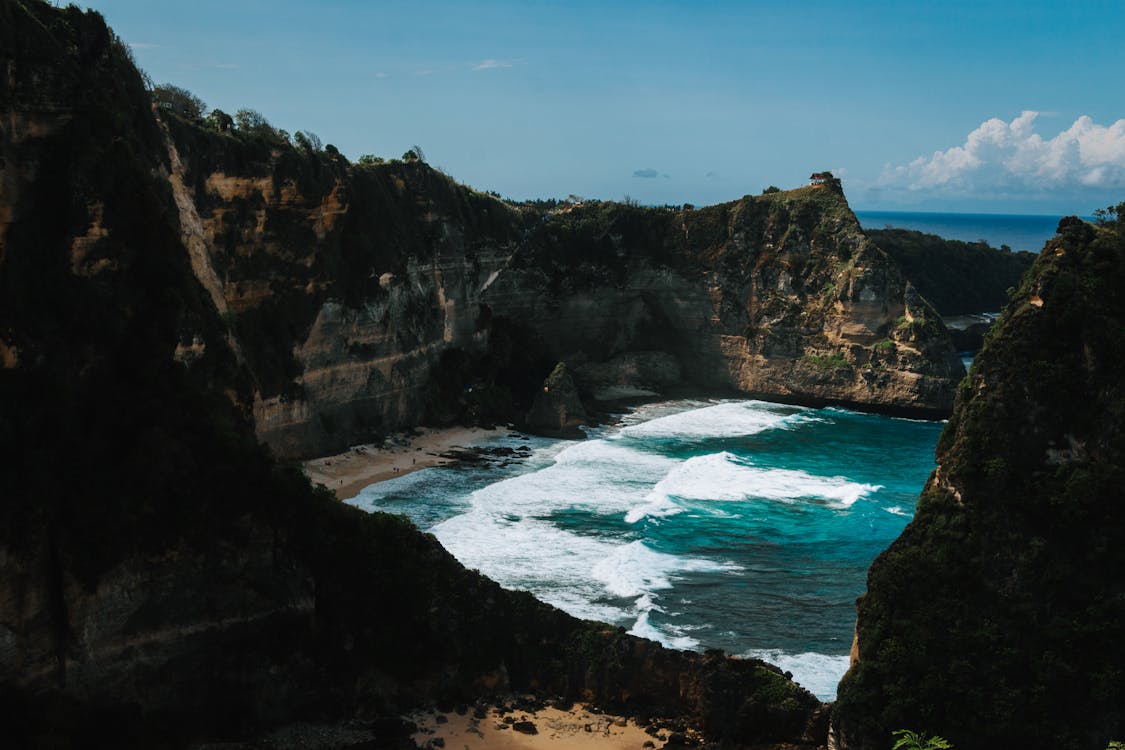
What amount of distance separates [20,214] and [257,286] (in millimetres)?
24439

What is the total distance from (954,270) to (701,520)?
78604 mm

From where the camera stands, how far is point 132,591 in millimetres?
22797

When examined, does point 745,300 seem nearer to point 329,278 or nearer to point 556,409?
point 556,409

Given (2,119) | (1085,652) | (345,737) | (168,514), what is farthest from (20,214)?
(1085,652)

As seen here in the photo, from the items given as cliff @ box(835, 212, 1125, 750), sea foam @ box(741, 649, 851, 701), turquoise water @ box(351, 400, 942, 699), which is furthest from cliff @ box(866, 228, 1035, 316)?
cliff @ box(835, 212, 1125, 750)

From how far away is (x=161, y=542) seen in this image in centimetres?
2320

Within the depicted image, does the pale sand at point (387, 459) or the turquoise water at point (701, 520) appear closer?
the turquoise water at point (701, 520)

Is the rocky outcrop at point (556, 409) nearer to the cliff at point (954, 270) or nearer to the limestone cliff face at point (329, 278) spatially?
the limestone cliff face at point (329, 278)

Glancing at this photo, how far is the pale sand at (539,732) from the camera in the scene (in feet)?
81.9

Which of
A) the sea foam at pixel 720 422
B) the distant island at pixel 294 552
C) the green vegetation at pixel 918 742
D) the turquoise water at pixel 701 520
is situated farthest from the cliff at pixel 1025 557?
the sea foam at pixel 720 422

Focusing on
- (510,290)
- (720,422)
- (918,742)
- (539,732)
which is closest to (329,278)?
(510,290)

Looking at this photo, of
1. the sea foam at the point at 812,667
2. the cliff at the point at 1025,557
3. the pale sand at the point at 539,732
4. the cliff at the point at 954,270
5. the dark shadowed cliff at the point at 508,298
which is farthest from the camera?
the cliff at the point at 954,270

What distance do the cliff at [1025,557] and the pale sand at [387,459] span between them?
27147 millimetres

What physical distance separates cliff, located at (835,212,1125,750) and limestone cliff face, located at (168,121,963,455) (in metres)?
28.9
